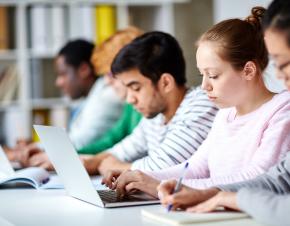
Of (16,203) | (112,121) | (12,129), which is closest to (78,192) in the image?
(16,203)

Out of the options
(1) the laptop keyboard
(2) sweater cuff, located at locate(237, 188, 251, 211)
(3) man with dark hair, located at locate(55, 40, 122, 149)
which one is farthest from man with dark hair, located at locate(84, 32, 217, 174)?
(3) man with dark hair, located at locate(55, 40, 122, 149)

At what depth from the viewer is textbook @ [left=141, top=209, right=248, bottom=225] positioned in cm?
138

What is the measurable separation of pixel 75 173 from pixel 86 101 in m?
2.17

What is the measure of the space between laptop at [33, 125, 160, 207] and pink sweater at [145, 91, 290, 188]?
0.53 feet

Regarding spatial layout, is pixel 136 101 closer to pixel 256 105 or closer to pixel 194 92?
pixel 194 92

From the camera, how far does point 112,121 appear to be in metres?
3.68

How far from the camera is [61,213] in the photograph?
64.9 inches

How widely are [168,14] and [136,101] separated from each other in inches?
91.7

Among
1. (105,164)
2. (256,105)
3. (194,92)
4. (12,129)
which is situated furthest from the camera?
(12,129)

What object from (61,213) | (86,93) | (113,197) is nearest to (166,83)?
(113,197)

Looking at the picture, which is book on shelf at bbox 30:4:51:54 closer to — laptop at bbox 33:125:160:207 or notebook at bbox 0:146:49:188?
notebook at bbox 0:146:49:188

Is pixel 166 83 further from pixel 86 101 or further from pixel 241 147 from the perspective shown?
pixel 86 101

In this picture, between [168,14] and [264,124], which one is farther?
[168,14]

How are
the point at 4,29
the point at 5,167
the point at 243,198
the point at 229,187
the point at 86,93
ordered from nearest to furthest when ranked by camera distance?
the point at 243,198 < the point at 229,187 < the point at 5,167 < the point at 86,93 < the point at 4,29
